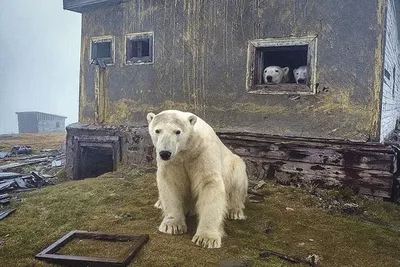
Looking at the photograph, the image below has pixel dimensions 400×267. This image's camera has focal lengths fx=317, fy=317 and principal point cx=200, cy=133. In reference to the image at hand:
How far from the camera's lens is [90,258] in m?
3.19

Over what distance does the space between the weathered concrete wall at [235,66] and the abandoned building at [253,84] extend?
0.9 inches

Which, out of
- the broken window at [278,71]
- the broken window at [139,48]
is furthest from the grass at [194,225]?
the broken window at [139,48]

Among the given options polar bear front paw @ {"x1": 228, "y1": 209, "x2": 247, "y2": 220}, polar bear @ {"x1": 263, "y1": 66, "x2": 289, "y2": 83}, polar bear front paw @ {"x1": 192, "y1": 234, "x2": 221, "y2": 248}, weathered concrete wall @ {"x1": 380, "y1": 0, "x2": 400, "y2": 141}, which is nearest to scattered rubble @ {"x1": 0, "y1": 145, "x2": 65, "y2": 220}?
polar bear front paw @ {"x1": 192, "y1": 234, "x2": 221, "y2": 248}

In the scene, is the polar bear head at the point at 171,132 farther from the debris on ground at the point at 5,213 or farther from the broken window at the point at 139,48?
the broken window at the point at 139,48

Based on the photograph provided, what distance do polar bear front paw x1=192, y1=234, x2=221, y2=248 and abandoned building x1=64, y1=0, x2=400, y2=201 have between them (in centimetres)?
346

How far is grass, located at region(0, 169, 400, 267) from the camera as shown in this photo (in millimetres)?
3484

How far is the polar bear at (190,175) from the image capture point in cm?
366

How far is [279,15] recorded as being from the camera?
667cm

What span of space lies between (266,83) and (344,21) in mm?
1907

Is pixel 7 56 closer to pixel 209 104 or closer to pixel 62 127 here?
pixel 62 127

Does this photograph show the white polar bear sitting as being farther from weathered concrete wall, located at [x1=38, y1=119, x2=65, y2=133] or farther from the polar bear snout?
weathered concrete wall, located at [x1=38, y1=119, x2=65, y2=133]

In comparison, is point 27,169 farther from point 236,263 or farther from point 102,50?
point 236,263

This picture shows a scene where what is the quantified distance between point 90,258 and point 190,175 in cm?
153

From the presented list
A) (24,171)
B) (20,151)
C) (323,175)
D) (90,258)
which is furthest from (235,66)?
(20,151)
